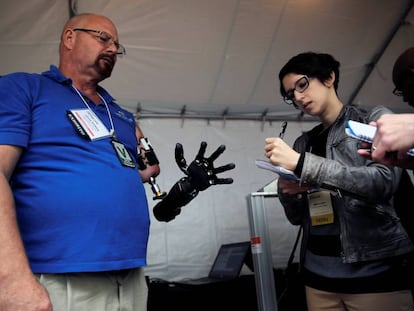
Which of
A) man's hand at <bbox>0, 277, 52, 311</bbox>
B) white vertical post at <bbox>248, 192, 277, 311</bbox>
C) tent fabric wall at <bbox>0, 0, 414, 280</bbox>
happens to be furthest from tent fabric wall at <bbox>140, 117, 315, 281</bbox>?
man's hand at <bbox>0, 277, 52, 311</bbox>

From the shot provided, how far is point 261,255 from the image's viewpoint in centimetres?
174

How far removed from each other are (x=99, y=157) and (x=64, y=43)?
54cm

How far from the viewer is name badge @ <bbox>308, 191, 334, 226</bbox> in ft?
3.59

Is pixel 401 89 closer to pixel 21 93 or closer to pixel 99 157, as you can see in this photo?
pixel 99 157

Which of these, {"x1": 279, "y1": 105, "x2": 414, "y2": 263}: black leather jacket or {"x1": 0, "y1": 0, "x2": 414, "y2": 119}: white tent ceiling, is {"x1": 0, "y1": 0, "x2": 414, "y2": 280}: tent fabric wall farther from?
{"x1": 279, "y1": 105, "x2": 414, "y2": 263}: black leather jacket

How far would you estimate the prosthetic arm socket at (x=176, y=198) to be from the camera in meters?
1.15

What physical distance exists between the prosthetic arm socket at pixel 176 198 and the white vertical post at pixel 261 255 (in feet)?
2.33

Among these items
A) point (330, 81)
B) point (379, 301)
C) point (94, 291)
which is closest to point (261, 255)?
point (379, 301)

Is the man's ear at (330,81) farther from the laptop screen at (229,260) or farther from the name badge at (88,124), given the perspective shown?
the laptop screen at (229,260)

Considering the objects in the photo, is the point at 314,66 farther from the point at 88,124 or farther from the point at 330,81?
the point at 88,124

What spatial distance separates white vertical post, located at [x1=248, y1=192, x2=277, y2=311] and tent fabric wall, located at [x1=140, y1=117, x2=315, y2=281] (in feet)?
2.21

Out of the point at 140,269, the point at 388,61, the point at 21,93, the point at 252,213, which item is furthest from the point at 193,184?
the point at 388,61

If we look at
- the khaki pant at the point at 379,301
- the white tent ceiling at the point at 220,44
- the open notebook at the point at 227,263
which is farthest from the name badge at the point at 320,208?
the white tent ceiling at the point at 220,44

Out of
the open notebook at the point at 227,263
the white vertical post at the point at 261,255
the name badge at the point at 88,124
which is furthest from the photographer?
the open notebook at the point at 227,263
